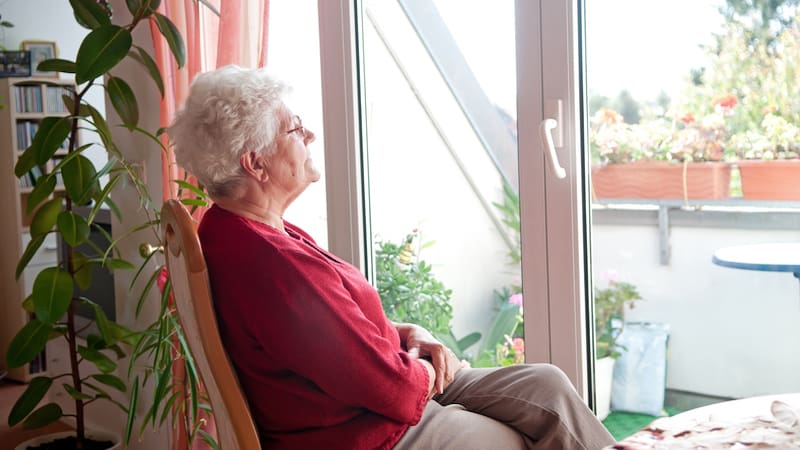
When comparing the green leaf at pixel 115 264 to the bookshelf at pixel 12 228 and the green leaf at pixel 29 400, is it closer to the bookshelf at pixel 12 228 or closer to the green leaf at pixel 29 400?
the green leaf at pixel 29 400

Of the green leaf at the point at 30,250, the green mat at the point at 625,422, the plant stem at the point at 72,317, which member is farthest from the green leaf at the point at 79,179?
the green mat at the point at 625,422

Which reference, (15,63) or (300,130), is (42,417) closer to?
(300,130)

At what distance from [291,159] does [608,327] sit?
0.87 meters

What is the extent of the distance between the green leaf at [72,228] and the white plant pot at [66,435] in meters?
0.84

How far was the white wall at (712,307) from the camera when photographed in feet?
6.14

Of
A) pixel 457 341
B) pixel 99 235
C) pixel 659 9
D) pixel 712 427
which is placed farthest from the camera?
pixel 99 235

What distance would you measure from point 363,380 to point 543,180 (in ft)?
2.61

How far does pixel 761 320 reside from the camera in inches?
74.5

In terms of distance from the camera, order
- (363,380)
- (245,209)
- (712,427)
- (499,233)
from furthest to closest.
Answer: (499,233) < (245,209) < (363,380) < (712,427)

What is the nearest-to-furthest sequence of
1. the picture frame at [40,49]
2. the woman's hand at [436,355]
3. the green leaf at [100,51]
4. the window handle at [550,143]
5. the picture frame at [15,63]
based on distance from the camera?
1. the woman's hand at [436,355]
2. the window handle at [550,143]
3. the green leaf at [100,51]
4. the picture frame at [15,63]
5. the picture frame at [40,49]

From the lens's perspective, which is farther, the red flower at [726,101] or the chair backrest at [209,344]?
the red flower at [726,101]

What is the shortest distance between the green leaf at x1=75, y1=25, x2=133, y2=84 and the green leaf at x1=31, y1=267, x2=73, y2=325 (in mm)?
581

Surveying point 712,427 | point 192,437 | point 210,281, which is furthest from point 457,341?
point 712,427

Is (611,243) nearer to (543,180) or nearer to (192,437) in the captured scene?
(543,180)
